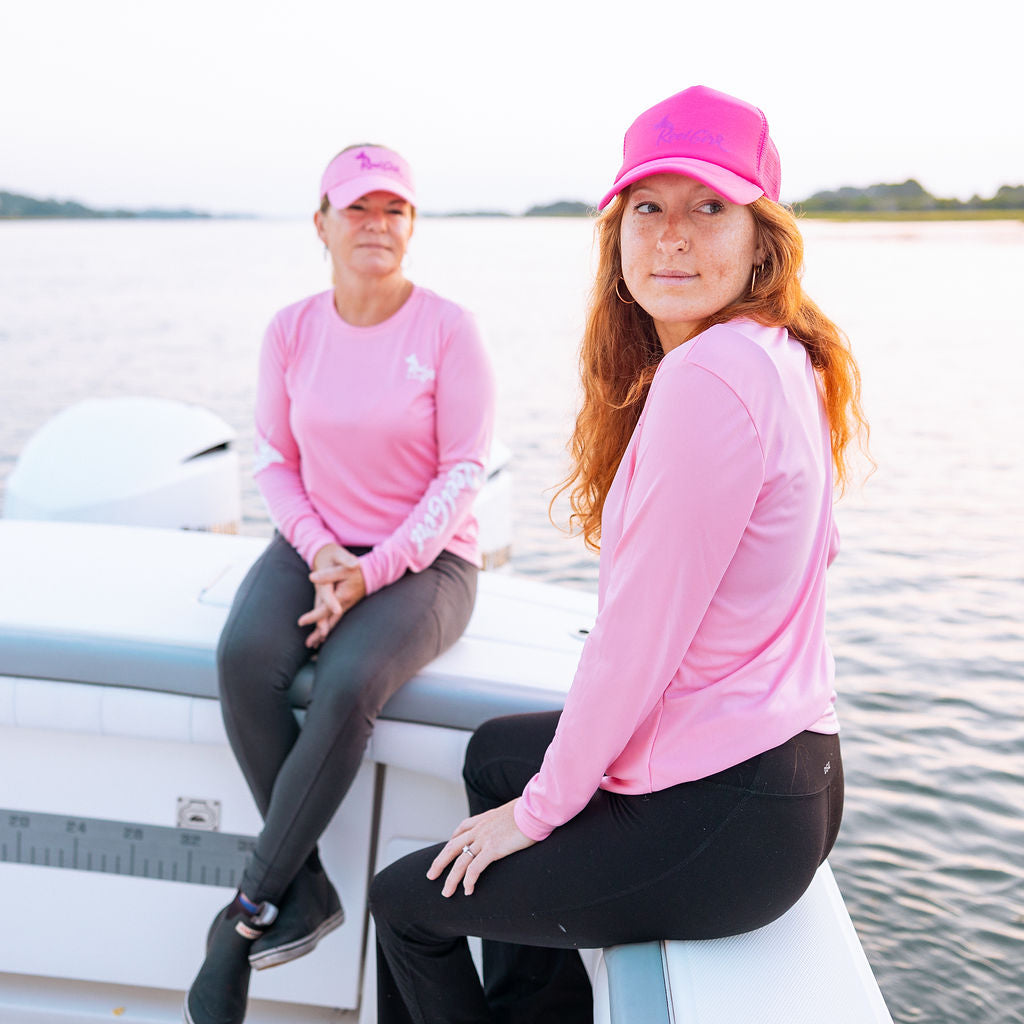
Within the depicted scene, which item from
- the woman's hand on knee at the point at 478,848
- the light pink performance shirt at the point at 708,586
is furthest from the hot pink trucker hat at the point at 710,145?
the woman's hand on knee at the point at 478,848

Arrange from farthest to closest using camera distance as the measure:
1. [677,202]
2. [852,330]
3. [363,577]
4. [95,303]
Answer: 1. [95,303]
2. [852,330]
3. [363,577]
4. [677,202]

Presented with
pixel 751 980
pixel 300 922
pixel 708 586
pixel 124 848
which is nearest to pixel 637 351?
pixel 708 586

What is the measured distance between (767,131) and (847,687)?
2624 mm

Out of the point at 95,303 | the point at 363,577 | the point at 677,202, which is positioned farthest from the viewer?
the point at 95,303

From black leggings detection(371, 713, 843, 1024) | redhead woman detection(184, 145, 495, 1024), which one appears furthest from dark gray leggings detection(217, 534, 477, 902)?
black leggings detection(371, 713, 843, 1024)

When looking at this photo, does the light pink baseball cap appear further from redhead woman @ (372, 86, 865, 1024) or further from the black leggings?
the black leggings

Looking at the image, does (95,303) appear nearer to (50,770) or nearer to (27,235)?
(50,770)

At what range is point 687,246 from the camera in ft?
3.66

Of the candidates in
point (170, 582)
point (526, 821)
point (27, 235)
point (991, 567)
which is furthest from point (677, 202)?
point (27, 235)

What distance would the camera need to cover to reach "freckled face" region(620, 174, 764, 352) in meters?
1.11

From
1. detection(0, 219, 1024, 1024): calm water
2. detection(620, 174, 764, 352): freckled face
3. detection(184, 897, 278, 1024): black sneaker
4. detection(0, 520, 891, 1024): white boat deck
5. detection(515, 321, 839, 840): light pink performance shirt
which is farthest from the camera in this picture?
detection(0, 219, 1024, 1024): calm water

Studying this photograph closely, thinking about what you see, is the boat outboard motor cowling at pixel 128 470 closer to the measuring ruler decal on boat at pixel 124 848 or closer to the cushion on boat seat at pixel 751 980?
the measuring ruler decal on boat at pixel 124 848

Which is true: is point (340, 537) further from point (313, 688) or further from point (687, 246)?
point (687, 246)

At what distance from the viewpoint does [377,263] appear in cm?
184
